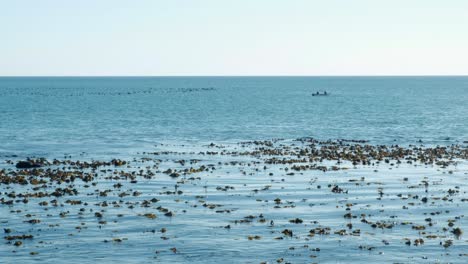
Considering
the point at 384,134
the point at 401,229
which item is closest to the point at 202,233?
the point at 401,229

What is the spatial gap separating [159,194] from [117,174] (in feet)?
30.1

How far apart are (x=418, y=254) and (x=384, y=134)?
62675 mm

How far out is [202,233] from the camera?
34.7 metres

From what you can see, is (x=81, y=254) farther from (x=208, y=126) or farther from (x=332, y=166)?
(x=208, y=126)

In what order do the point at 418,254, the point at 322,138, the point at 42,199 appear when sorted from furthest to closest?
the point at 322,138, the point at 42,199, the point at 418,254

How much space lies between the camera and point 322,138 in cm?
8644

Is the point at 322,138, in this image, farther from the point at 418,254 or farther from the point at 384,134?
the point at 418,254

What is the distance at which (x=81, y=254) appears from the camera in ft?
102

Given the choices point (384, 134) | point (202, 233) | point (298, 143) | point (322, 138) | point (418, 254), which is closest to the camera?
point (418, 254)

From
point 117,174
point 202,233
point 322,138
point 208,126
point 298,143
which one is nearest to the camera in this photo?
point 202,233

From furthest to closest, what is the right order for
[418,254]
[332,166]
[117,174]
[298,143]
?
[298,143] < [332,166] < [117,174] < [418,254]

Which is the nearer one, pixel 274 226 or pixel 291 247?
pixel 291 247

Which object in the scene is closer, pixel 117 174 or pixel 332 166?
pixel 117 174

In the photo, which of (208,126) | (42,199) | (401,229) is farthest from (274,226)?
(208,126)
